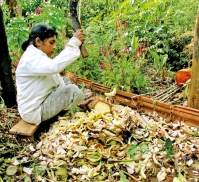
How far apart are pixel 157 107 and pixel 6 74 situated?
6.18ft

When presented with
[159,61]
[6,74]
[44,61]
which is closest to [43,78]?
[44,61]

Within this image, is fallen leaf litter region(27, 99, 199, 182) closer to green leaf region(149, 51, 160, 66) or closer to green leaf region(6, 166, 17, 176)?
green leaf region(6, 166, 17, 176)

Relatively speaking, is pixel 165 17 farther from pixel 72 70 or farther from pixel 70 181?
pixel 70 181

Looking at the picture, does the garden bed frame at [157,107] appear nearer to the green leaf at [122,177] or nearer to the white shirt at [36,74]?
the white shirt at [36,74]

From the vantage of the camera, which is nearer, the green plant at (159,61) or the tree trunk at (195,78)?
the tree trunk at (195,78)

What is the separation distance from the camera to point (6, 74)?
10.9 ft

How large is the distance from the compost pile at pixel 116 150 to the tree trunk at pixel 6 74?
0.78 metres

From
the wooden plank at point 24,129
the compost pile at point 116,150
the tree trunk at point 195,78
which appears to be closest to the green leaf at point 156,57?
the tree trunk at point 195,78

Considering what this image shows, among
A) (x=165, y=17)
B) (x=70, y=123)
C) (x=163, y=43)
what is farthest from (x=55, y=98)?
(x=165, y=17)

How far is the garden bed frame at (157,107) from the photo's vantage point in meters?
2.90

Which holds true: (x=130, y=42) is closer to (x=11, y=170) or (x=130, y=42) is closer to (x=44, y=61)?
(x=44, y=61)

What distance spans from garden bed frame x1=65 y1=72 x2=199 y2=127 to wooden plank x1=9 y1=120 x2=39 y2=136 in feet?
3.76

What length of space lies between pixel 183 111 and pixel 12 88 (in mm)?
2096

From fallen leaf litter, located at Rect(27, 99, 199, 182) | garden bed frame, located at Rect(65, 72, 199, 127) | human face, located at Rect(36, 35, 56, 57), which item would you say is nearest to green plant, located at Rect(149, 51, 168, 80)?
garden bed frame, located at Rect(65, 72, 199, 127)
